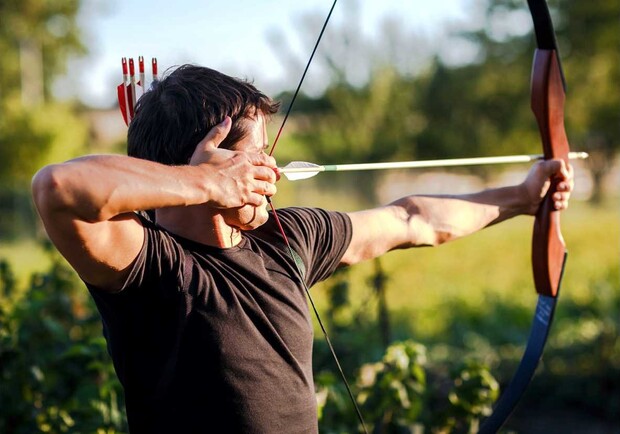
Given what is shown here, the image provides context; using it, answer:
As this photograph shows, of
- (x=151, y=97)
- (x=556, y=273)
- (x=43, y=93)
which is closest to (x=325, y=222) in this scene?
(x=151, y=97)

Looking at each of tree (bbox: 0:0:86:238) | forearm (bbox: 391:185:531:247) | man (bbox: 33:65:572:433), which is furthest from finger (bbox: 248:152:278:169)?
tree (bbox: 0:0:86:238)

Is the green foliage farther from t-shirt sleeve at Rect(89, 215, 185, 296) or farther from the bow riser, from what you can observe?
the bow riser

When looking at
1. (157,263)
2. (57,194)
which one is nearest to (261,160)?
(157,263)

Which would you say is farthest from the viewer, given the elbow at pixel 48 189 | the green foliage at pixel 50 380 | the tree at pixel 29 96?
the tree at pixel 29 96

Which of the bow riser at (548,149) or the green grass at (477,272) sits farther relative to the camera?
the green grass at (477,272)

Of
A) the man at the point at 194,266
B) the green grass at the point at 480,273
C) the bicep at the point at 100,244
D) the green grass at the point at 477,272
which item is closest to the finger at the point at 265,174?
the man at the point at 194,266

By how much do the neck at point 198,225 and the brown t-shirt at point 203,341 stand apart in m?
0.02

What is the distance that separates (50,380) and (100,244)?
1596 mm

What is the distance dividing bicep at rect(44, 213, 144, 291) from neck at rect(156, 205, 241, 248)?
0.49 feet

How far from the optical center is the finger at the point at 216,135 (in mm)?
1580

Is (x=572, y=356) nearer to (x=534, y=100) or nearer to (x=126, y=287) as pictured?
(x=534, y=100)

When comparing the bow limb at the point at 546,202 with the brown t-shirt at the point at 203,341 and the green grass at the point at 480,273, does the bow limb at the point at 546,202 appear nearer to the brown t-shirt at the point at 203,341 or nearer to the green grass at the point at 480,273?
the brown t-shirt at the point at 203,341

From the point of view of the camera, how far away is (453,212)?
2312 millimetres

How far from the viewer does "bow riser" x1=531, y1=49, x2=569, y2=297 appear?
98.0 inches
